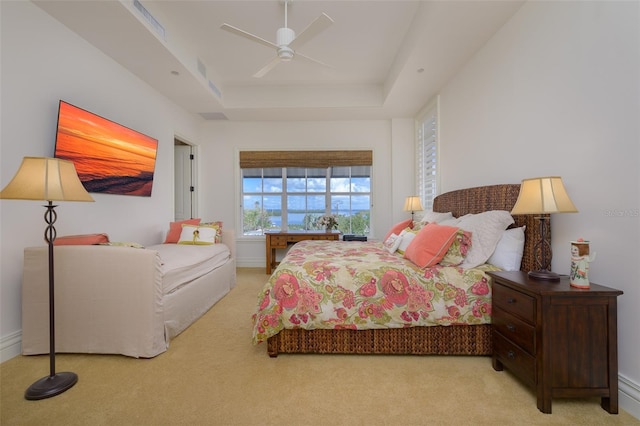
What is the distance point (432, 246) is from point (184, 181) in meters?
4.43

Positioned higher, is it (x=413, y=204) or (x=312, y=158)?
(x=312, y=158)

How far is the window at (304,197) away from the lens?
17.2 feet

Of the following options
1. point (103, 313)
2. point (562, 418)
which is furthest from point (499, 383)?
point (103, 313)

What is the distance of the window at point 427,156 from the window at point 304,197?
94cm

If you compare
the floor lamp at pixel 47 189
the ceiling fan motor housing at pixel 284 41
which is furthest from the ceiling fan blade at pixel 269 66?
the floor lamp at pixel 47 189

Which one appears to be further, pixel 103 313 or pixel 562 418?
pixel 103 313

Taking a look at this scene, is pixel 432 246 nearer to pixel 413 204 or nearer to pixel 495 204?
pixel 495 204

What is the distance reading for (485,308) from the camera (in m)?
1.98

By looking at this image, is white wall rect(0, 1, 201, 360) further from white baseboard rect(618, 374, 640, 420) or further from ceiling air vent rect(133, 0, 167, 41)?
white baseboard rect(618, 374, 640, 420)

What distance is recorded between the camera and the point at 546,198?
162 cm

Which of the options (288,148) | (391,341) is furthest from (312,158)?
(391,341)

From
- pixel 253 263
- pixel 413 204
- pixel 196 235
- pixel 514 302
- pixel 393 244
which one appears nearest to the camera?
pixel 514 302

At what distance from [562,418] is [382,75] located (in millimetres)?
4093

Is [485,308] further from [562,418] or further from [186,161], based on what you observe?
[186,161]
